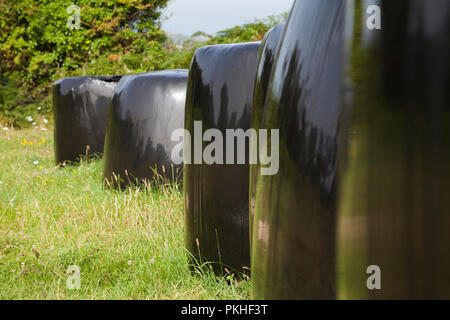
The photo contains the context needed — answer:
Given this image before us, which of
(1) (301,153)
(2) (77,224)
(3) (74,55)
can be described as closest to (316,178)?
(1) (301,153)

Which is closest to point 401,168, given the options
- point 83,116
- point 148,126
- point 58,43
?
point 148,126

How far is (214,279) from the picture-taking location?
2279 millimetres

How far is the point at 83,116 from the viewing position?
603 centimetres

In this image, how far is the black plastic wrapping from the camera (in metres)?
0.97

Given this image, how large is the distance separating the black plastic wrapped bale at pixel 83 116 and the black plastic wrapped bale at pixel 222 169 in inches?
154

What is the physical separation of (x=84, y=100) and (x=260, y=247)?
527cm

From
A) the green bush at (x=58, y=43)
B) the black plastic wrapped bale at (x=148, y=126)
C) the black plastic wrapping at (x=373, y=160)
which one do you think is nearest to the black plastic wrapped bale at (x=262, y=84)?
the black plastic wrapping at (x=373, y=160)

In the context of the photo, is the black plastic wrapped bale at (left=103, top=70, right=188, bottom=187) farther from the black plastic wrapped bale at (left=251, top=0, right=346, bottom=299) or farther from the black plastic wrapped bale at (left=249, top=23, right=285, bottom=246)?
the black plastic wrapped bale at (left=251, top=0, right=346, bottom=299)

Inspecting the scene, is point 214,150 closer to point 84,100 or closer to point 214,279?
point 214,279

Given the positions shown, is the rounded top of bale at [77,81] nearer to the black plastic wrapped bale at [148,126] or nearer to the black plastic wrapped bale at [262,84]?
the black plastic wrapped bale at [148,126]

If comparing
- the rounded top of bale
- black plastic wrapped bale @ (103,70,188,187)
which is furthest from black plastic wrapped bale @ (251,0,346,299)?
the rounded top of bale

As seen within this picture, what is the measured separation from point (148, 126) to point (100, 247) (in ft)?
4.39

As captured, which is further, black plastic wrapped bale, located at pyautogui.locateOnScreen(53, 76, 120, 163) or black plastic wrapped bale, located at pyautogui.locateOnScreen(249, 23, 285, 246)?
black plastic wrapped bale, located at pyautogui.locateOnScreen(53, 76, 120, 163)

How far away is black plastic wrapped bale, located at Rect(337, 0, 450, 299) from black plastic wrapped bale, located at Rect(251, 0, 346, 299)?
48mm
